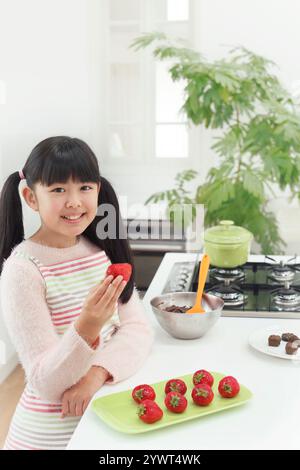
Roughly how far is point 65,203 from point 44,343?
0.28 m

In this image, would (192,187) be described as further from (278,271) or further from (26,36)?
(278,271)

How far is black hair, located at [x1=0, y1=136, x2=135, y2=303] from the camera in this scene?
1.13 metres

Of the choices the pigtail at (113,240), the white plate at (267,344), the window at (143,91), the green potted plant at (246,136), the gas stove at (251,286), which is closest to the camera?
the white plate at (267,344)

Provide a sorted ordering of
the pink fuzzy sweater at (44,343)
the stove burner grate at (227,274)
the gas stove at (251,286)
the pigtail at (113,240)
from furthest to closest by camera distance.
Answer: the stove burner grate at (227,274)
the gas stove at (251,286)
the pigtail at (113,240)
the pink fuzzy sweater at (44,343)

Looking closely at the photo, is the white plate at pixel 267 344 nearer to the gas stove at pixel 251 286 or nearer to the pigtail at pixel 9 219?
the gas stove at pixel 251 286

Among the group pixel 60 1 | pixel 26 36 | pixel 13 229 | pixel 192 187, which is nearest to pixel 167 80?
pixel 192 187

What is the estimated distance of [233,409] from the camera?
0.99m

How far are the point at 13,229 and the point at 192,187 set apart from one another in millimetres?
3213

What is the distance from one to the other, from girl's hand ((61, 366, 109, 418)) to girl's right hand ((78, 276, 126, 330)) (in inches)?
6.0

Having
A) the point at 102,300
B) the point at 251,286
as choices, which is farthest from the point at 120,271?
the point at 251,286

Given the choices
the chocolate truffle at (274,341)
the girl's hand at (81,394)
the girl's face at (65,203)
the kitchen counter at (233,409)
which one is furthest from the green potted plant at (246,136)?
the girl's hand at (81,394)

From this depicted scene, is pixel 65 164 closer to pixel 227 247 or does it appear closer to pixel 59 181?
pixel 59 181

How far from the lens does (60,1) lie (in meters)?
3.41

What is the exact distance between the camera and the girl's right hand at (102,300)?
3.16 ft
